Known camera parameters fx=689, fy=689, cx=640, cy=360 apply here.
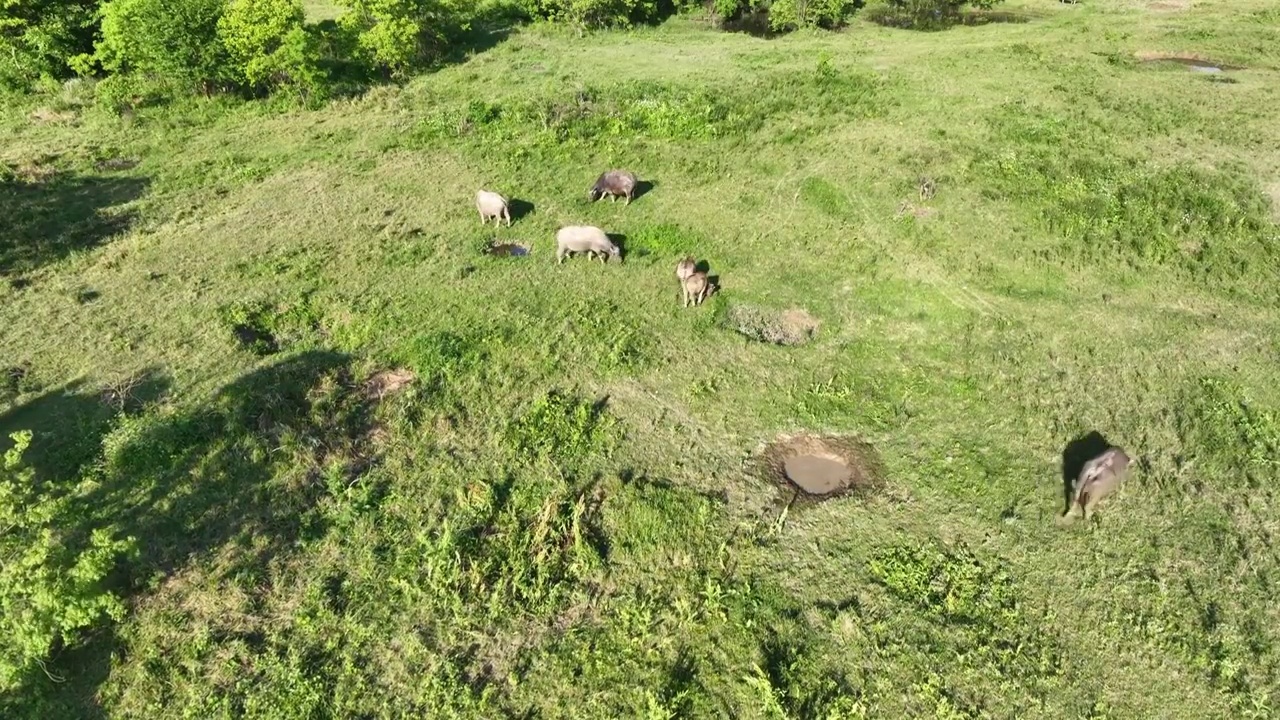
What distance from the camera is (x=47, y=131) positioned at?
24.4 m

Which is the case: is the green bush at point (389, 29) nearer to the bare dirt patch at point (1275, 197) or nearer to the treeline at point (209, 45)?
the treeline at point (209, 45)

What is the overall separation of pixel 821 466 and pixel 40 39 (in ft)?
111

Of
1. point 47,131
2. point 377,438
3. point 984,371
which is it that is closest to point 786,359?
point 984,371

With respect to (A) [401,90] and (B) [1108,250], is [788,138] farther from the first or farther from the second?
(A) [401,90]

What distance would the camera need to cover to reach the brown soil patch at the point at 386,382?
13430mm

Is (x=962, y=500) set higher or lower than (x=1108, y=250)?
lower

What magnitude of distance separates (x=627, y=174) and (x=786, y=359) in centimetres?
870

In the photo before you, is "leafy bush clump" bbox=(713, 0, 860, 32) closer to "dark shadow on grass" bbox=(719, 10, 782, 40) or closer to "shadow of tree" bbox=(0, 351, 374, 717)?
"dark shadow on grass" bbox=(719, 10, 782, 40)

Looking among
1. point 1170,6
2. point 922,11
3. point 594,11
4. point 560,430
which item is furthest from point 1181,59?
point 560,430

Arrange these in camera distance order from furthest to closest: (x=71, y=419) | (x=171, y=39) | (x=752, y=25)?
(x=752, y=25), (x=171, y=39), (x=71, y=419)

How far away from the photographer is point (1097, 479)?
11.0 meters

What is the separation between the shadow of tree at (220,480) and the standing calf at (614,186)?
9.57m

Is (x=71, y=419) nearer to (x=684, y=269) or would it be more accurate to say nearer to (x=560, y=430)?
(x=560, y=430)

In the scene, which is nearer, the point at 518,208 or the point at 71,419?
the point at 71,419
